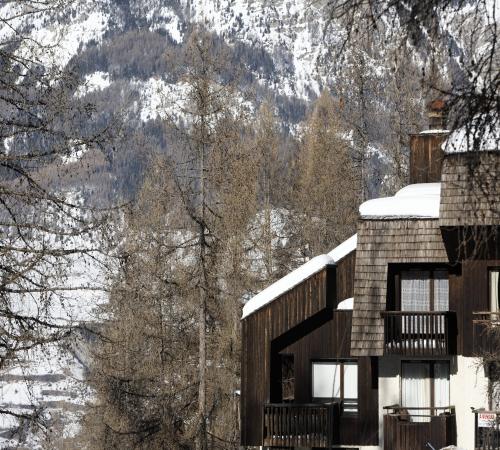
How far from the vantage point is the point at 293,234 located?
178 ft

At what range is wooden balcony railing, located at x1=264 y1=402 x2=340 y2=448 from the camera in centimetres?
2794

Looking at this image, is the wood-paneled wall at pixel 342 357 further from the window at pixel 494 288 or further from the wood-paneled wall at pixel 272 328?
the window at pixel 494 288

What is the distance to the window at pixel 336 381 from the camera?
2867 centimetres

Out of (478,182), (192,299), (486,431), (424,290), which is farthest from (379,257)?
(478,182)

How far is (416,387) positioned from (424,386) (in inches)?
7.4

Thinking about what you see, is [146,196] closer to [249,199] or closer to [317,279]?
[249,199]

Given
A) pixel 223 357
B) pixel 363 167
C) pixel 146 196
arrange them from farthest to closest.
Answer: pixel 146 196 < pixel 363 167 < pixel 223 357

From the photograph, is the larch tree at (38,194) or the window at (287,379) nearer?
the larch tree at (38,194)

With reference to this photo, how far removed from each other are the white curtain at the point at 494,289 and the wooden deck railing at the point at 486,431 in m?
2.61

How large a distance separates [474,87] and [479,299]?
69.2 feet

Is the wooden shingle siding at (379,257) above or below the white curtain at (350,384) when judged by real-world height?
above

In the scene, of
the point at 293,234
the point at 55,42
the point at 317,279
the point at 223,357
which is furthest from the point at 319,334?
the point at 293,234

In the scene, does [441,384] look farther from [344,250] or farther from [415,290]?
[344,250]

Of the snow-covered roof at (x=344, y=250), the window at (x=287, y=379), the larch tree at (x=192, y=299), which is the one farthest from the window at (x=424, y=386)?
the larch tree at (x=192, y=299)
